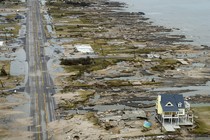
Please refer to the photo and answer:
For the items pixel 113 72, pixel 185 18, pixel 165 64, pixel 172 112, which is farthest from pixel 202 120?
pixel 185 18

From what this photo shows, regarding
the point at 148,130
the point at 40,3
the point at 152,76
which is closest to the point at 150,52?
the point at 152,76

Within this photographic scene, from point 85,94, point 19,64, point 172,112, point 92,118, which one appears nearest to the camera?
point 172,112

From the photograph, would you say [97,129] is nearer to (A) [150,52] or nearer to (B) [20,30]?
(A) [150,52]

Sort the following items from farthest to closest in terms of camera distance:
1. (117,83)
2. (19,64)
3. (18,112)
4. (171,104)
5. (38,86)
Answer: (19,64) → (117,83) → (38,86) → (18,112) → (171,104)

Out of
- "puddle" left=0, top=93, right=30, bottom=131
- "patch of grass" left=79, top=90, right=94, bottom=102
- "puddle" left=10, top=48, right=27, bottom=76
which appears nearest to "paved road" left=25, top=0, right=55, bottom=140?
"puddle" left=0, top=93, right=30, bottom=131

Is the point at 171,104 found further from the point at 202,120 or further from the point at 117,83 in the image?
the point at 117,83

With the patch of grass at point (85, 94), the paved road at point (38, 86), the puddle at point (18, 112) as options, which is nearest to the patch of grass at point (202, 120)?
the patch of grass at point (85, 94)

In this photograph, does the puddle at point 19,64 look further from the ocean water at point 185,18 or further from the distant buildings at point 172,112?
the ocean water at point 185,18
